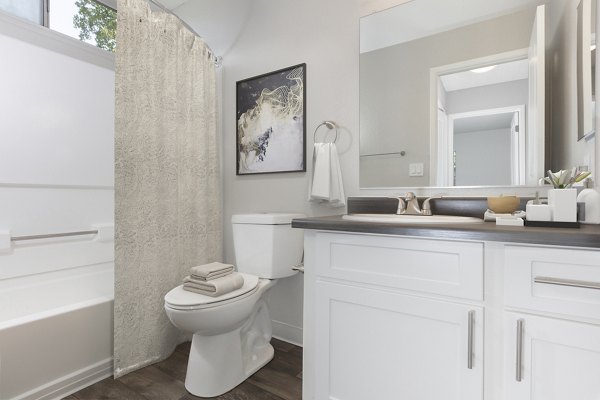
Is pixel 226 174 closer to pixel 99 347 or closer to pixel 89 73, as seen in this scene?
pixel 89 73

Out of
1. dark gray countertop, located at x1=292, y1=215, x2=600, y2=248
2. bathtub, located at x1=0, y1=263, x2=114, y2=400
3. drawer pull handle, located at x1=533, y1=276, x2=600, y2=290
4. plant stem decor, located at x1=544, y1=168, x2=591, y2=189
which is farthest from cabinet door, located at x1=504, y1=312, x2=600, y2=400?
bathtub, located at x1=0, y1=263, x2=114, y2=400

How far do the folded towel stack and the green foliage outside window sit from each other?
162 centimetres

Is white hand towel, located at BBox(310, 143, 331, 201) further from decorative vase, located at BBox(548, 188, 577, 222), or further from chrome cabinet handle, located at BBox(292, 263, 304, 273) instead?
decorative vase, located at BBox(548, 188, 577, 222)

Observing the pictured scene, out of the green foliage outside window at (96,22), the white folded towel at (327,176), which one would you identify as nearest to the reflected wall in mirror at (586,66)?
the white folded towel at (327,176)

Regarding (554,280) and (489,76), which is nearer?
(554,280)

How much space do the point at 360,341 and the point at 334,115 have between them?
1.25 m

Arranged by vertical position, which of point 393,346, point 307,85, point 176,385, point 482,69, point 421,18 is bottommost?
point 176,385

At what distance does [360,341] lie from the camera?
1.15 meters

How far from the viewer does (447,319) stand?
3.26ft

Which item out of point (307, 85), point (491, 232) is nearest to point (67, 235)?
point (307, 85)

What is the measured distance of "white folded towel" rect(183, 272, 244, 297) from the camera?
144 cm

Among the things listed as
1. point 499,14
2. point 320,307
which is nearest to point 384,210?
point 320,307

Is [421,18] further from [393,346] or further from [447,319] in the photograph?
[393,346]

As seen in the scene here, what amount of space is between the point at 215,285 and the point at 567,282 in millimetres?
1261
